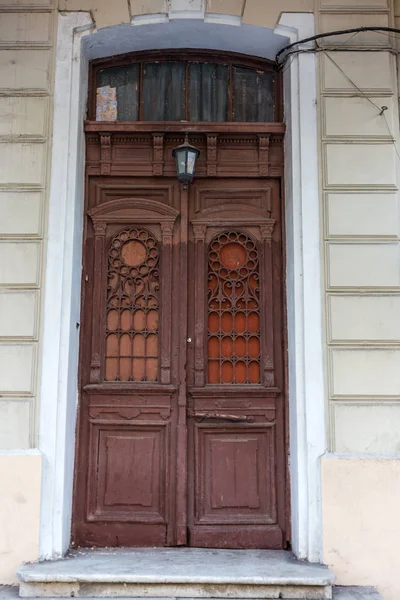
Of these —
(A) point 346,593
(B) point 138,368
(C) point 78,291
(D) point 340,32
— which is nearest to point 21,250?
(C) point 78,291

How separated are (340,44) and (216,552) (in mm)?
4696

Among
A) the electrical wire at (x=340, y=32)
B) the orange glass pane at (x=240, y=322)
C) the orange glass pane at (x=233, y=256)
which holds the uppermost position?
Result: the electrical wire at (x=340, y=32)

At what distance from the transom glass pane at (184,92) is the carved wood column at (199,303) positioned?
3.92 feet

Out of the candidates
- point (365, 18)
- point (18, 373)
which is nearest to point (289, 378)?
point (18, 373)

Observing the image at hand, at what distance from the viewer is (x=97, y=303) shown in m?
5.47

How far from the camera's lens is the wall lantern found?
17.4 ft

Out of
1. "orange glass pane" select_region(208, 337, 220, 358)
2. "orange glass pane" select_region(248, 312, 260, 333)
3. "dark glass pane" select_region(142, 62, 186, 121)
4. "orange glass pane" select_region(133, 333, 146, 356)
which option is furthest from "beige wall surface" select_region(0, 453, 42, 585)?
"dark glass pane" select_region(142, 62, 186, 121)

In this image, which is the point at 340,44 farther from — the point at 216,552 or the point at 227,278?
the point at 216,552

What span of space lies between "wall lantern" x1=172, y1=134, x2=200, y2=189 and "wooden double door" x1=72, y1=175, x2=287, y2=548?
284 millimetres

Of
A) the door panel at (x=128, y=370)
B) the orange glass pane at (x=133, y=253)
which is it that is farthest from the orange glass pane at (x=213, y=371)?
the orange glass pane at (x=133, y=253)

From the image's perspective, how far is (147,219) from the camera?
5.58 meters

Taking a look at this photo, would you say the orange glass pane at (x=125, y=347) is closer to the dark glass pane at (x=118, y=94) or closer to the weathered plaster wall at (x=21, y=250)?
the weathered plaster wall at (x=21, y=250)

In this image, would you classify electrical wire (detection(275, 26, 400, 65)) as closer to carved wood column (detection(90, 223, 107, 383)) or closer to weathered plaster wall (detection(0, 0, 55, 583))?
weathered plaster wall (detection(0, 0, 55, 583))

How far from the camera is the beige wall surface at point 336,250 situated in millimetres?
4730
